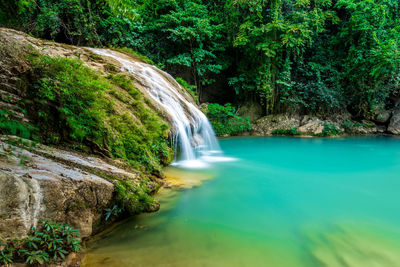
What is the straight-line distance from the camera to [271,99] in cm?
1312

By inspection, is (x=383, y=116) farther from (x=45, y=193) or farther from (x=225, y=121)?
(x=45, y=193)

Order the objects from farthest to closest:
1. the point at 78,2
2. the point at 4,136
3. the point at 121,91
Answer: the point at 78,2 < the point at 121,91 < the point at 4,136

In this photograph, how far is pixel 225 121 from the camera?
12.3m

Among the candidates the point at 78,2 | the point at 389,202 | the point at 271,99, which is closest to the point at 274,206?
the point at 389,202

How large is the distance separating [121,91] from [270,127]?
1017cm

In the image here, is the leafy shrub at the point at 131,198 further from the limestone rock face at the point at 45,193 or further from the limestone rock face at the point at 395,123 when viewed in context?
the limestone rock face at the point at 395,123

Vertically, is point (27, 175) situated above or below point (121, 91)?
below

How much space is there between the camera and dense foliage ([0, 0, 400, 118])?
36.0 ft

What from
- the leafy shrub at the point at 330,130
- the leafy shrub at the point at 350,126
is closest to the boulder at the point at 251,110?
the leafy shrub at the point at 330,130

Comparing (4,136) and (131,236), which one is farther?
(131,236)

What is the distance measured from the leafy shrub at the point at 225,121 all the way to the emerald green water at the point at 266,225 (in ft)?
23.6

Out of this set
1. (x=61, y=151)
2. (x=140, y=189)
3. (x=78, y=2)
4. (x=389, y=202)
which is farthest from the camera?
(x=78, y=2)

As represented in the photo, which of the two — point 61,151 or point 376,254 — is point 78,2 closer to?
point 61,151

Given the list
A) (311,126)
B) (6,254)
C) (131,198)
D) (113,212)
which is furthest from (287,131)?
(6,254)
